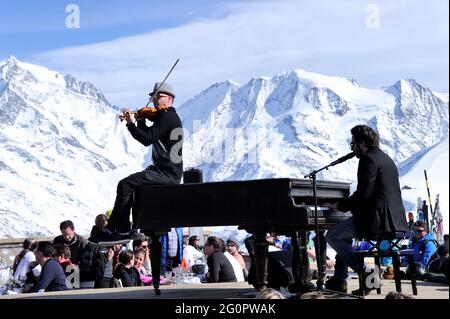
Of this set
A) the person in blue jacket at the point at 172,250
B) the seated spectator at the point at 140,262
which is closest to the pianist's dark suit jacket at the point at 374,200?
the seated spectator at the point at 140,262

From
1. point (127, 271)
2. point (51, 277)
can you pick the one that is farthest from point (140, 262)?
point (51, 277)

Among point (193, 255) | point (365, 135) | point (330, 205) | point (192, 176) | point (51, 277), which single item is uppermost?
point (192, 176)

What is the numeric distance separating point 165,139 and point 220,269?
3278mm

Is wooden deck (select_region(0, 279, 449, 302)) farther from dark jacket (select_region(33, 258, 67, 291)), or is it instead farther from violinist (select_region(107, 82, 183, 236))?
dark jacket (select_region(33, 258, 67, 291))

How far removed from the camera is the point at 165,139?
31.3ft

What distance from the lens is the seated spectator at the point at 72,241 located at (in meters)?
12.6

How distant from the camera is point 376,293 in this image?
9.07 meters

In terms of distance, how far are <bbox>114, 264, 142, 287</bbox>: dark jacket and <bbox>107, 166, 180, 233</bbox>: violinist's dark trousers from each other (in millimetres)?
2736

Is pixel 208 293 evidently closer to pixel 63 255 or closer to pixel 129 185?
pixel 129 185

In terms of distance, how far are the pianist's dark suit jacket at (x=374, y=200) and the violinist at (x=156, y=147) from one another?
1941mm

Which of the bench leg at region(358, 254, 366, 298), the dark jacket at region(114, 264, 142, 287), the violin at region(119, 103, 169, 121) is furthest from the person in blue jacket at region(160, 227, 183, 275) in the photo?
the bench leg at region(358, 254, 366, 298)

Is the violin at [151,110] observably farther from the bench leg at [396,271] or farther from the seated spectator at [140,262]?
the seated spectator at [140,262]
